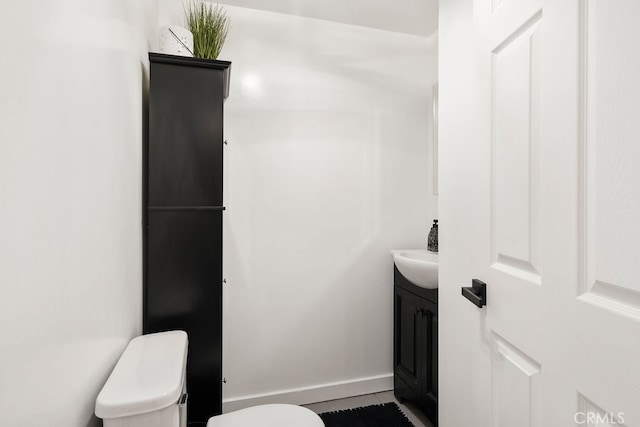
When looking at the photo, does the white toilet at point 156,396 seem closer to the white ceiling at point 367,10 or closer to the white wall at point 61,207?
the white wall at point 61,207

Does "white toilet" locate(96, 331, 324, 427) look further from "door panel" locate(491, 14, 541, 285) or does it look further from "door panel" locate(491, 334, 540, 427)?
"door panel" locate(491, 14, 541, 285)

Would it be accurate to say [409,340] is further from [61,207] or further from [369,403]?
[61,207]

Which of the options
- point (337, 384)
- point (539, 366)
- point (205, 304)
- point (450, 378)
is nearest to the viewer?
point (539, 366)

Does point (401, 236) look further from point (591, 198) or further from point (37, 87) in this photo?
point (37, 87)

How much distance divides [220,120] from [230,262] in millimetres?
918

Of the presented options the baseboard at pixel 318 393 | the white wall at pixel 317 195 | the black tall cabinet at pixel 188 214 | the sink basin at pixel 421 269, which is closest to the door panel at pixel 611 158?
the sink basin at pixel 421 269

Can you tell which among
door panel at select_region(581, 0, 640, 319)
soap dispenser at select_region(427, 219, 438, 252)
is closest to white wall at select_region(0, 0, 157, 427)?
door panel at select_region(581, 0, 640, 319)

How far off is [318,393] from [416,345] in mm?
742

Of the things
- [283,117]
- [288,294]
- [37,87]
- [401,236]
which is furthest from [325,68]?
[37,87]

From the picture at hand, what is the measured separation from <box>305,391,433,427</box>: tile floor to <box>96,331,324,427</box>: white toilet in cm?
96

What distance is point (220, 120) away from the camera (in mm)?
1563

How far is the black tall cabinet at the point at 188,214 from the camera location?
4.86ft

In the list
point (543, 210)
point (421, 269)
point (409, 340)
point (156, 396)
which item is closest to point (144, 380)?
point (156, 396)

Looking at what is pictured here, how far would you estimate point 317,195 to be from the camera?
227 cm
